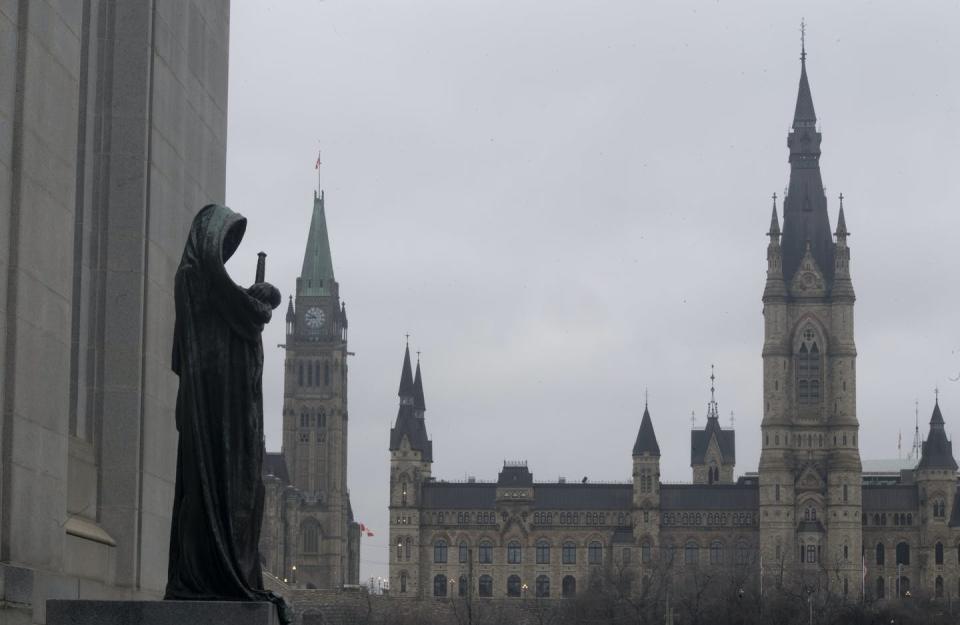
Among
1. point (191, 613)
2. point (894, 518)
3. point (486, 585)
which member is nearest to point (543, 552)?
point (486, 585)

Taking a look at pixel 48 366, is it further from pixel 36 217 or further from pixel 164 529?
pixel 164 529

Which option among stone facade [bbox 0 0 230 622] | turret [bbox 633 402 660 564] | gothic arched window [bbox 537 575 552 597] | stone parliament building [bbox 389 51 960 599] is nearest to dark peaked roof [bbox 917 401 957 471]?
stone parliament building [bbox 389 51 960 599]

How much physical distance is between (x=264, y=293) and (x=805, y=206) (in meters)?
175

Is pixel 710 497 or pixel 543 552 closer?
pixel 543 552

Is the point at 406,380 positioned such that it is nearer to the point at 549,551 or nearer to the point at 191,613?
the point at 549,551

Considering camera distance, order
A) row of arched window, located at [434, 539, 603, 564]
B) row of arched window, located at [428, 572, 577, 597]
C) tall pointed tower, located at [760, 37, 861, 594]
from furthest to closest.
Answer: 1. row of arched window, located at [434, 539, 603, 564]
2. row of arched window, located at [428, 572, 577, 597]
3. tall pointed tower, located at [760, 37, 861, 594]

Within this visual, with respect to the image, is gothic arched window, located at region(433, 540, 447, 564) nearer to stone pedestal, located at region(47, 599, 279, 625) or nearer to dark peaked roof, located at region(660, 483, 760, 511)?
dark peaked roof, located at region(660, 483, 760, 511)

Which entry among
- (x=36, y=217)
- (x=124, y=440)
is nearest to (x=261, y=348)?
(x=36, y=217)

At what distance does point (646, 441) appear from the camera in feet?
620

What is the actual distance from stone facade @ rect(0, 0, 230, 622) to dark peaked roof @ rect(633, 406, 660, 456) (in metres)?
169

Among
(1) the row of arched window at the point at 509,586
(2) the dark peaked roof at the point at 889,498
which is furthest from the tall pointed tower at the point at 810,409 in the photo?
(1) the row of arched window at the point at 509,586

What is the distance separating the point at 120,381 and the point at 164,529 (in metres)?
1.67

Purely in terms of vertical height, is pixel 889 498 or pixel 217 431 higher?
pixel 889 498

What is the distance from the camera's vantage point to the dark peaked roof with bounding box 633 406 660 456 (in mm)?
188500
